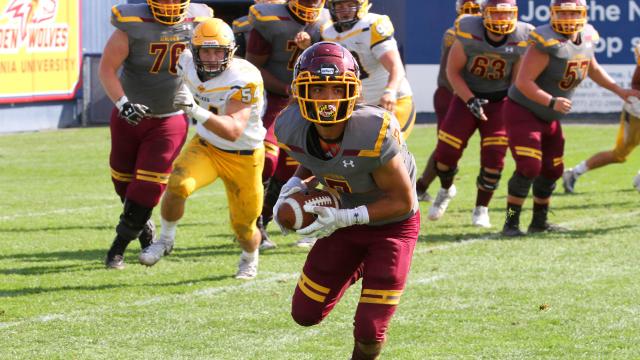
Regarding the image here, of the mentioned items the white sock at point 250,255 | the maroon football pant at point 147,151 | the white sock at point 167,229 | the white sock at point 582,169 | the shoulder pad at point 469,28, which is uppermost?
the shoulder pad at point 469,28

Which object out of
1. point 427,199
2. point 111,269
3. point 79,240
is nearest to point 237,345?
point 111,269

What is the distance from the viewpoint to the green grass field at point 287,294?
5.92m

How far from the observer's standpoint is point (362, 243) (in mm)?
5234

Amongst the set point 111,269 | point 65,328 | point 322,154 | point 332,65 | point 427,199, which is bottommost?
point 427,199

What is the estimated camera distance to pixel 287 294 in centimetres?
722

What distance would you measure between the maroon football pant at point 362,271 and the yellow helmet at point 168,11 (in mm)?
2952

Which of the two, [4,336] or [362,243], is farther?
[4,336]

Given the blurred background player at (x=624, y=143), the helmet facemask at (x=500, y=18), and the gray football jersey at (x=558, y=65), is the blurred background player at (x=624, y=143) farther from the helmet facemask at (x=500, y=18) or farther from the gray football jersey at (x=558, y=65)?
the helmet facemask at (x=500, y=18)

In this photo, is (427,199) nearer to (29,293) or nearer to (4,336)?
(29,293)

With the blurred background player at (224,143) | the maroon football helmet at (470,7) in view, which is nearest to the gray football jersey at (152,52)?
the blurred background player at (224,143)

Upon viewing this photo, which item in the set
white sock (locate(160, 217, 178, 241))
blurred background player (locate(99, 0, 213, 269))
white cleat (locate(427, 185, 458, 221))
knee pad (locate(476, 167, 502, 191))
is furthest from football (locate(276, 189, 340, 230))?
white cleat (locate(427, 185, 458, 221))

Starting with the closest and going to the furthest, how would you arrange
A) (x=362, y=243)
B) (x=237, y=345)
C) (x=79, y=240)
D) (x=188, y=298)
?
(x=362, y=243) < (x=237, y=345) < (x=188, y=298) < (x=79, y=240)

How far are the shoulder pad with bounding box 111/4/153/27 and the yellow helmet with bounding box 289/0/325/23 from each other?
A: 5.05 ft

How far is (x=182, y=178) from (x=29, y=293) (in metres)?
1.15
